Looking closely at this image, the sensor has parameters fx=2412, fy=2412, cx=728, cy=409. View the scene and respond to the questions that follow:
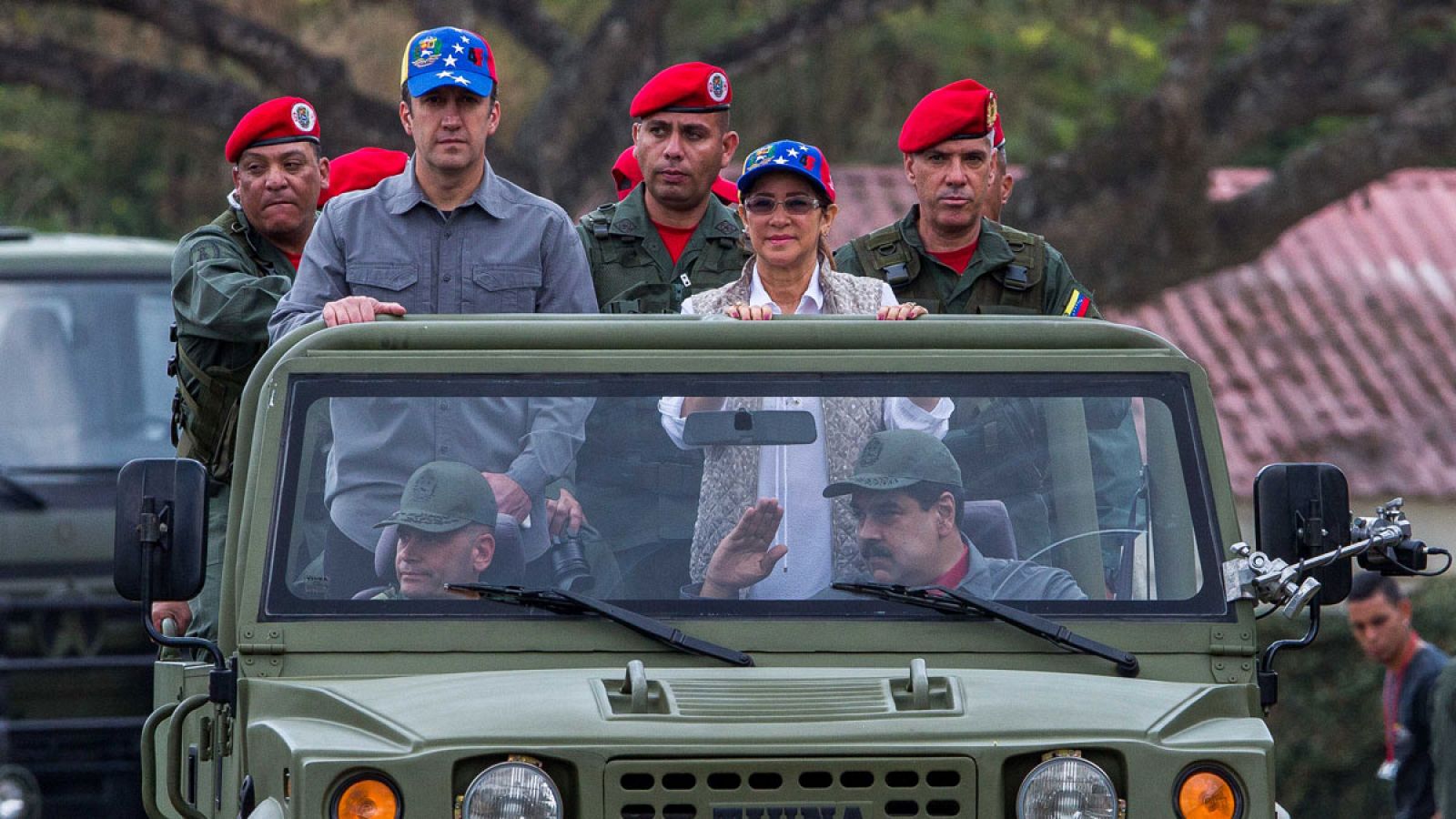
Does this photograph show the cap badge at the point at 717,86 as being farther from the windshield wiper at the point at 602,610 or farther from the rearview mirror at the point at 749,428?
the windshield wiper at the point at 602,610

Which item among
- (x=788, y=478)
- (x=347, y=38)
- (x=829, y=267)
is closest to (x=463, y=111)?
(x=829, y=267)

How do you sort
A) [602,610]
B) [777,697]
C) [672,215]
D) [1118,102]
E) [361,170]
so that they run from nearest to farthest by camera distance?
[777,697]
[602,610]
[672,215]
[361,170]
[1118,102]

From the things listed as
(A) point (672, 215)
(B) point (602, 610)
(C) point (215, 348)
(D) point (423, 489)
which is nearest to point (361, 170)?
(A) point (672, 215)

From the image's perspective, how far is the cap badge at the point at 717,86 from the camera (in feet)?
21.4

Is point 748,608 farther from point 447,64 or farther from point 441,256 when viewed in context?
point 447,64

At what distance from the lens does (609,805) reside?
4.12 meters

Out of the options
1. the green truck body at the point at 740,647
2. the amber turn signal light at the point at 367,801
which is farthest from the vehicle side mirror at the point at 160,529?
the amber turn signal light at the point at 367,801

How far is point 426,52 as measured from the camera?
5598 mm

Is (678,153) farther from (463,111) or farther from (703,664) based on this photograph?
(703,664)

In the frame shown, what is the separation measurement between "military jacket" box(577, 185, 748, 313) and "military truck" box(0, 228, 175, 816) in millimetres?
3425

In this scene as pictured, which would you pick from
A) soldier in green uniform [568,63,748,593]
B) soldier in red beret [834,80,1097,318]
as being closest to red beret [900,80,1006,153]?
soldier in red beret [834,80,1097,318]

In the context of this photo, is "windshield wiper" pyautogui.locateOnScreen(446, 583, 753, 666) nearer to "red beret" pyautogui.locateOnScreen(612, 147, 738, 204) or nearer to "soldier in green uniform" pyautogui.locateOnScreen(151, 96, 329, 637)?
"soldier in green uniform" pyautogui.locateOnScreen(151, 96, 329, 637)

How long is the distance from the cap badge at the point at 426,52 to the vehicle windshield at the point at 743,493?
109 centimetres

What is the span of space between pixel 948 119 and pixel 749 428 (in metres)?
1.77
